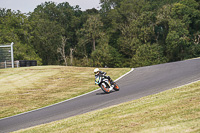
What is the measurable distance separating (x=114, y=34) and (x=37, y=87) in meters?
52.0

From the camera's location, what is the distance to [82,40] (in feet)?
220

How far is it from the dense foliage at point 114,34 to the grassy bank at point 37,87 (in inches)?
1302

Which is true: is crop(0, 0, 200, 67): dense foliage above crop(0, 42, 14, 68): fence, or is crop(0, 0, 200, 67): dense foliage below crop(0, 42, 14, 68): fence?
above

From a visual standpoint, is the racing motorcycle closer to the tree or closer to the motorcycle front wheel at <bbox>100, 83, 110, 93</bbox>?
the motorcycle front wheel at <bbox>100, 83, 110, 93</bbox>

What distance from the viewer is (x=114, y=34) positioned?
70312 mm

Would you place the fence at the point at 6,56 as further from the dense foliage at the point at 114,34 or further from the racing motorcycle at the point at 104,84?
the dense foliage at the point at 114,34

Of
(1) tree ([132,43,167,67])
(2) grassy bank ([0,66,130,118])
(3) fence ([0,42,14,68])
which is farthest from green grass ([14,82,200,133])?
(1) tree ([132,43,167,67])

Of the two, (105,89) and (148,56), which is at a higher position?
(148,56)

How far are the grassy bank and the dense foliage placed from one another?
33.1 m

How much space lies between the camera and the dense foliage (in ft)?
183

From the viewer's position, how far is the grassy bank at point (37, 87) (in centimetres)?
1504

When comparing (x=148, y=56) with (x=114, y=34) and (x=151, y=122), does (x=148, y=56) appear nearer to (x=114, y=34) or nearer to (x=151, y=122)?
(x=114, y=34)

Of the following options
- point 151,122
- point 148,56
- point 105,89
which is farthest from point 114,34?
point 151,122

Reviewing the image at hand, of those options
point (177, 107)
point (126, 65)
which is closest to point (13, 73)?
point (177, 107)
